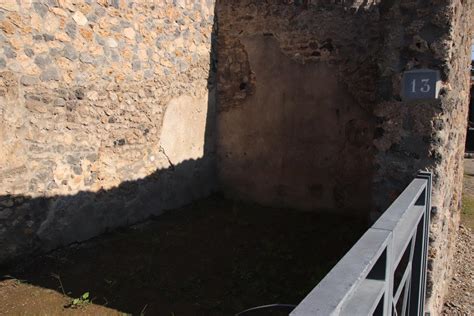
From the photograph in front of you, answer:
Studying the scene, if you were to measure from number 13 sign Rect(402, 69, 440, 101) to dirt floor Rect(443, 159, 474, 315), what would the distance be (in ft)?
5.95

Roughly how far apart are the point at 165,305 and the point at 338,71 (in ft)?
11.5

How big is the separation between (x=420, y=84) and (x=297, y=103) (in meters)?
2.55

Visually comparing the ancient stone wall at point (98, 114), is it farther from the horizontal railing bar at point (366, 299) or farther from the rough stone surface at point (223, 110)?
the horizontal railing bar at point (366, 299)

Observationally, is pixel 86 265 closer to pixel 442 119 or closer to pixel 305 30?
pixel 442 119

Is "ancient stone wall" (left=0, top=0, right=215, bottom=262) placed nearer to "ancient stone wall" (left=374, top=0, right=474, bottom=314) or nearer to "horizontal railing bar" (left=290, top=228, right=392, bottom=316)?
"ancient stone wall" (left=374, top=0, right=474, bottom=314)

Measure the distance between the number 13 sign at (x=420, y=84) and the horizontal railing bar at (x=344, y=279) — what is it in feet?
6.03

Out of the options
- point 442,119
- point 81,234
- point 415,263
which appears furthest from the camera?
point 81,234

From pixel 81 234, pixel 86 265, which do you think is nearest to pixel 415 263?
pixel 86 265

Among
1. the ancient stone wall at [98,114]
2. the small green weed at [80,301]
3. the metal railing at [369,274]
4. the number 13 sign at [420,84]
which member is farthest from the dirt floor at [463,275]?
the ancient stone wall at [98,114]

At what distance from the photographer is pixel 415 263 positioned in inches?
109

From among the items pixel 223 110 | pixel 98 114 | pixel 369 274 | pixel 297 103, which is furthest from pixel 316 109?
pixel 369 274

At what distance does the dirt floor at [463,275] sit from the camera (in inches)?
139

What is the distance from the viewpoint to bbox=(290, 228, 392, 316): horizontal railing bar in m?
0.97

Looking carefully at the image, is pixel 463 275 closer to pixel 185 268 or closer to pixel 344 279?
pixel 185 268
